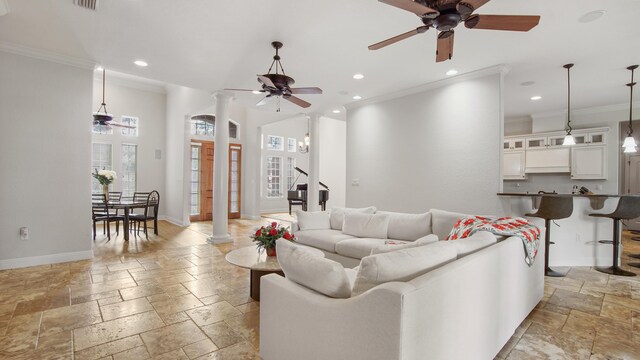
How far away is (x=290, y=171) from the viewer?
11.0 m

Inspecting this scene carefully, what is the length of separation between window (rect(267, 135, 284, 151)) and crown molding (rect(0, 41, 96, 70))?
6148mm

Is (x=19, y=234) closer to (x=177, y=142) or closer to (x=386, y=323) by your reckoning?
(x=177, y=142)

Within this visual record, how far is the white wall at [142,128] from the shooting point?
317 inches

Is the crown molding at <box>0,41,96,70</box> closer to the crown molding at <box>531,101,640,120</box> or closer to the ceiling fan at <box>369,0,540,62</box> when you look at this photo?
the ceiling fan at <box>369,0,540,62</box>

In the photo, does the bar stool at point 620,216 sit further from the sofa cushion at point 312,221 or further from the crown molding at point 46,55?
the crown molding at point 46,55

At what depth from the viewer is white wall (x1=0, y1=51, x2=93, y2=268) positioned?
406 cm

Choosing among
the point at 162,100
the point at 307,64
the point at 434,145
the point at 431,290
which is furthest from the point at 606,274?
the point at 162,100

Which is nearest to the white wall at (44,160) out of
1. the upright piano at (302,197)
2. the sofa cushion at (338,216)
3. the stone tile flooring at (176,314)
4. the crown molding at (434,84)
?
the stone tile flooring at (176,314)

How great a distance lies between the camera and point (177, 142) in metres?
8.12

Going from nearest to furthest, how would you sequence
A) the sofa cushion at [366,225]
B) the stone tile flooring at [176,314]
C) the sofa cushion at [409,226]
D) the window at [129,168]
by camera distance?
the stone tile flooring at [176,314] < the sofa cushion at [409,226] < the sofa cushion at [366,225] < the window at [129,168]

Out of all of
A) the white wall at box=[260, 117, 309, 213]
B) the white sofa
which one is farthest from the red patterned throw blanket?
the white wall at box=[260, 117, 309, 213]

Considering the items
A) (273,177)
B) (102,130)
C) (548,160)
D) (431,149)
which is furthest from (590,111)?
(102,130)

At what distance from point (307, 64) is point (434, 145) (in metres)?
2.50

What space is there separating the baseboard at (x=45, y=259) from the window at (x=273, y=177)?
20.6ft
